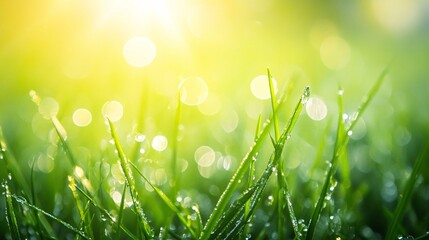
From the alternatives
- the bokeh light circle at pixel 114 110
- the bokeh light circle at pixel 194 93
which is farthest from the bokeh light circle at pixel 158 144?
the bokeh light circle at pixel 194 93

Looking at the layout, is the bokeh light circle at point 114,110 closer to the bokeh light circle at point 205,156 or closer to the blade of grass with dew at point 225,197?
the bokeh light circle at point 205,156

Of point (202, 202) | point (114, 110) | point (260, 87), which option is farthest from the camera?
point (260, 87)

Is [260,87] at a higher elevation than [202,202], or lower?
higher

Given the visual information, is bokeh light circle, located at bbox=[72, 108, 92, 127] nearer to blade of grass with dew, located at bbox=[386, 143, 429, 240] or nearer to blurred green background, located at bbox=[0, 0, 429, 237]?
blurred green background, located at bbox=[0, 0, 429, 237]

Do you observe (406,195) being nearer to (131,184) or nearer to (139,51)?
(131,184)

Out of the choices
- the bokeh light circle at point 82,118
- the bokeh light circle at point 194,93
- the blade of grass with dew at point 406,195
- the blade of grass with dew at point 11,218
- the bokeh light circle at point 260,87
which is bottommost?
the blade of grass with dew at point 11,218

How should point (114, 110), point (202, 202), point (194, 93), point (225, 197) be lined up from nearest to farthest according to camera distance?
1. point (225, 197)
2. point (202, 202)
3. point (114, 110)
4. point (194, 93)

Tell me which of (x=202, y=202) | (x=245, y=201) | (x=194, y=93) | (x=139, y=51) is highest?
(x=139, y=51)

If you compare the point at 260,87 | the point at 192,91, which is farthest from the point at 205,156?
the point at 260,87
